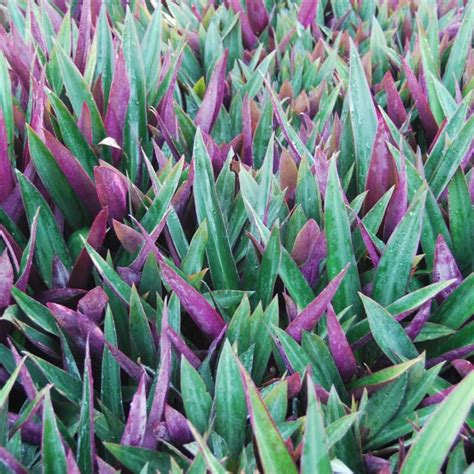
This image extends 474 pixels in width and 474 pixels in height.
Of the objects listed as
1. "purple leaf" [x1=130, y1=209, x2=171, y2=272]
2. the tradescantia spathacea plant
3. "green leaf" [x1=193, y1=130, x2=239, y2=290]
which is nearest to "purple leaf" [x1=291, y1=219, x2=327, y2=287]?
the tradescantia spathacea plant

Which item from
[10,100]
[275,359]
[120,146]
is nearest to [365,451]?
[275,359]

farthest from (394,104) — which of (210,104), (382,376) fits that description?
(382,376)

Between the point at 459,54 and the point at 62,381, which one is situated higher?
the point at 459,54

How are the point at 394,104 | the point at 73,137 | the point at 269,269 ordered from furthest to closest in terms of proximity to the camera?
1. the point at 394,104
2. the point at 73,137
3. the point at 269,269

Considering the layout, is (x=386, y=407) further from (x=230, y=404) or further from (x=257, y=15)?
(x=257, y=15)

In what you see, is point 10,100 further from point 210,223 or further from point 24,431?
point 24,431

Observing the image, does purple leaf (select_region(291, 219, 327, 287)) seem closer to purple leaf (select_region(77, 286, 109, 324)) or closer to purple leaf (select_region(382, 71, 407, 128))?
purple leaf (select_region(77, 286, 109, 324))
